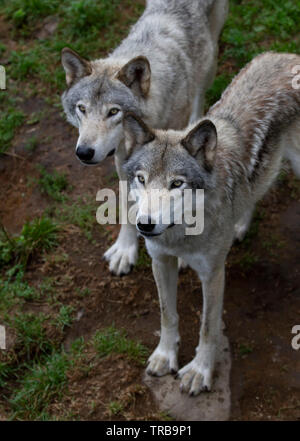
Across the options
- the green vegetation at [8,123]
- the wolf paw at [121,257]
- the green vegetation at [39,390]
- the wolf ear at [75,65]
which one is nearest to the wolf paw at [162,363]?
the green vegetation at [39,390]

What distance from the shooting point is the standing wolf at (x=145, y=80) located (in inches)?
174

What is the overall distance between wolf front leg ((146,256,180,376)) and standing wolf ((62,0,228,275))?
3.27ft

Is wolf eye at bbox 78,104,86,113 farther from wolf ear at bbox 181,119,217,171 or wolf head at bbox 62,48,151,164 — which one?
wolf ear at bbox 181,119,217,171

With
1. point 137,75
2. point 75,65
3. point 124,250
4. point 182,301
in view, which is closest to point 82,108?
point 75,65

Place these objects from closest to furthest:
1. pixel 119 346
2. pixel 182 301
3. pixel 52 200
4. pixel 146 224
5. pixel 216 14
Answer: pixel 146 224 → pixel 119 346 → pixel 182 301 → pixel 216 14 → pixel 52 200

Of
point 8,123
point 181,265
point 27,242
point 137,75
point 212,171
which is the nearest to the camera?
point 212,171

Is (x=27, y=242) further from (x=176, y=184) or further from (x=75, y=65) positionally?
(x=176, y=184)

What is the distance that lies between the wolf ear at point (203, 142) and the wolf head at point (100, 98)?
1064 millimetres

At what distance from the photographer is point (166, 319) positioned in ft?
14.5

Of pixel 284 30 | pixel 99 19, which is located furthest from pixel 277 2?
pixel 99 19

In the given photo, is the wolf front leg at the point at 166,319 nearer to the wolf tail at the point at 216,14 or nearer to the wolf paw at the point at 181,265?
the wolf paw at the point at 181,265

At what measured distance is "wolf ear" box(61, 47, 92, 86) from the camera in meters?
4.62

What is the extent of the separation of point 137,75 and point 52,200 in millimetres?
2176

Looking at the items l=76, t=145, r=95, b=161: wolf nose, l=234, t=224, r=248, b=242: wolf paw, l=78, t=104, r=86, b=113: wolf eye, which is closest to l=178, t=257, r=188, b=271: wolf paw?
l=234, t=224, r=248, b=242: wolf paw
